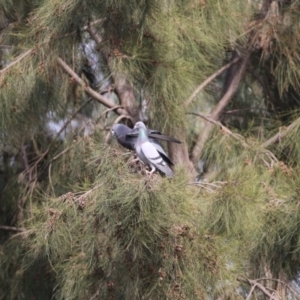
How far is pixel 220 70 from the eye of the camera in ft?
9.32

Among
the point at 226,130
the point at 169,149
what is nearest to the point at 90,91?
the point at 169,149

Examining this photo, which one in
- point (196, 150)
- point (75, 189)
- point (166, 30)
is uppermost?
point (166, 30)

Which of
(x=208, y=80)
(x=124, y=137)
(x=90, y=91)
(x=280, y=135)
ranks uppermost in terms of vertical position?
(x=124, y=137)

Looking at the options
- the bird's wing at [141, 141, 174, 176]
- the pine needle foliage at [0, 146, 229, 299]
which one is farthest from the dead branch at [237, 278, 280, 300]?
the bird's wing at [141, 141, 174, 176]

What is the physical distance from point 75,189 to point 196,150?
0.39 meters

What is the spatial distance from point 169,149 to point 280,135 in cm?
30

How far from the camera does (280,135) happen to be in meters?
2.69

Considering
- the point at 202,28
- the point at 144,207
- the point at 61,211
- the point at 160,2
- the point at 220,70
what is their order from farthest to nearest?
the point at 220,70, the point at 202,28, the point at 160,2, the point at 61,211, the point at 144,207

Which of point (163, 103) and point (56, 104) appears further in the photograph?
point (56, 104)

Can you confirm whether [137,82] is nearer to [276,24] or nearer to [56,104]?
[56,104]

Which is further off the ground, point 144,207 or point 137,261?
point 144,207

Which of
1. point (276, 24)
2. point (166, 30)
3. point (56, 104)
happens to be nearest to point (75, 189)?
point (56, 104)

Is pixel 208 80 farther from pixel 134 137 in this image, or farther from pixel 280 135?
pixel 134 137

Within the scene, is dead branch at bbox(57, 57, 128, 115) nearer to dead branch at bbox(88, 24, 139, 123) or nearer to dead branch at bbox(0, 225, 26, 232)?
dead branch at bbox(88, 24, 139, 123)
